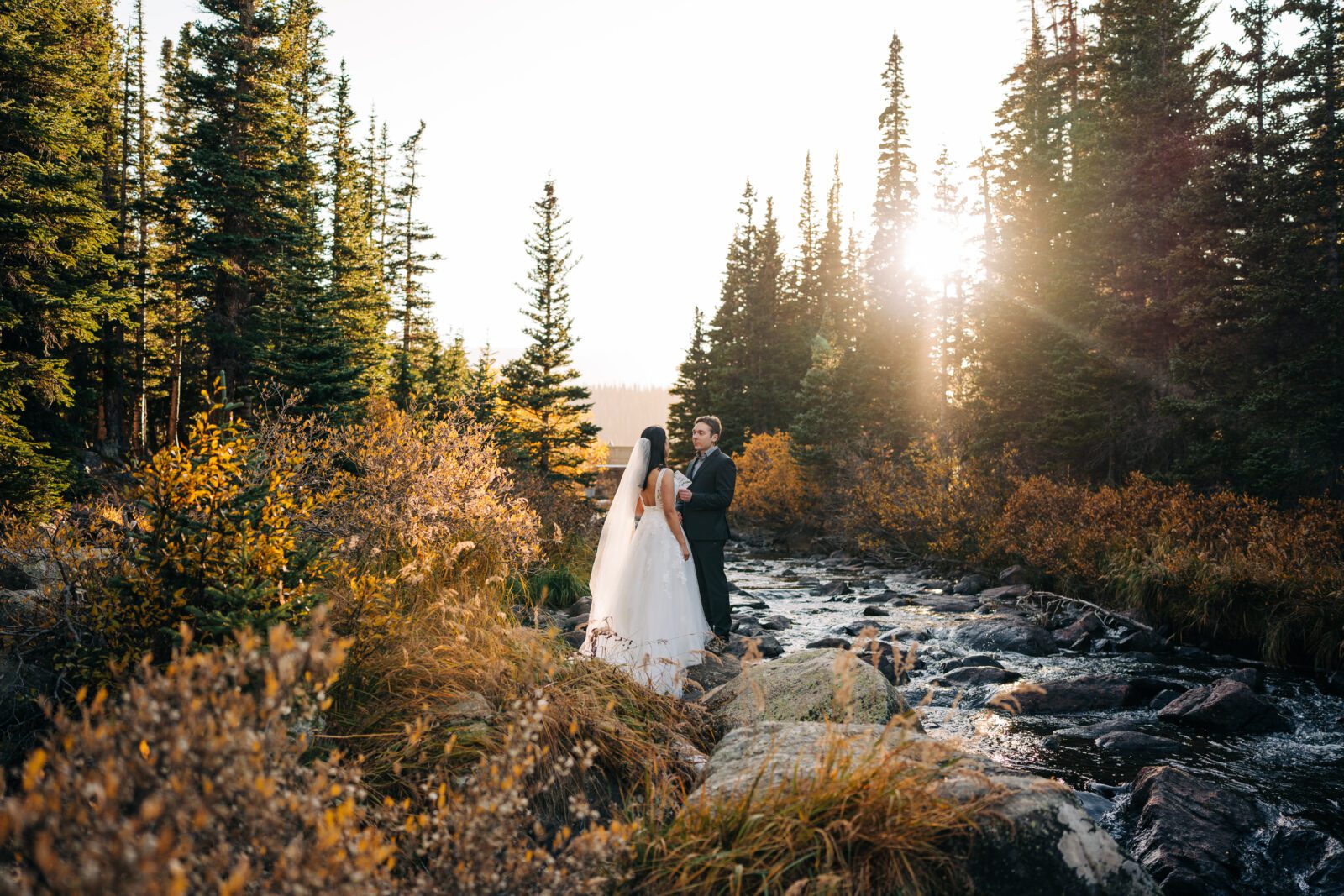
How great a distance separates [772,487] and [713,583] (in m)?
21.9

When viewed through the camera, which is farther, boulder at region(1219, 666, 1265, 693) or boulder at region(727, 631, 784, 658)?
boulder at region(727, 631, 784, 658)

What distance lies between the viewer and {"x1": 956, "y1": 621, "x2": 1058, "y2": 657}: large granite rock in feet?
35.5

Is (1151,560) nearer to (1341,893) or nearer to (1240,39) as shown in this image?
(1341,893)

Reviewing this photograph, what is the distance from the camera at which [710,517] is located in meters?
8.49

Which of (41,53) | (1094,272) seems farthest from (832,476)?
(41,53)

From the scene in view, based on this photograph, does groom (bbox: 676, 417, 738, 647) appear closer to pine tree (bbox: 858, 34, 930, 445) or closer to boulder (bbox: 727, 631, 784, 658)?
boulder (bbox: 727, 631, 784, 658)

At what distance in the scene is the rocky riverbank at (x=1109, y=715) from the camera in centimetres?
484

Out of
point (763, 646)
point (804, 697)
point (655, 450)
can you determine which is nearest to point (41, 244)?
point (655, 450)

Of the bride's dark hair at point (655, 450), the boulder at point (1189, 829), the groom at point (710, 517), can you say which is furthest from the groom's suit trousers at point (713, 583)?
the boulder at point (1189, 829)

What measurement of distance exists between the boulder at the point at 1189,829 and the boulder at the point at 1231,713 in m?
1.99

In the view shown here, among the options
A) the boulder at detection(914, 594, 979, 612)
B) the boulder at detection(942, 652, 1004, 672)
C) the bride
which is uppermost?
the bride

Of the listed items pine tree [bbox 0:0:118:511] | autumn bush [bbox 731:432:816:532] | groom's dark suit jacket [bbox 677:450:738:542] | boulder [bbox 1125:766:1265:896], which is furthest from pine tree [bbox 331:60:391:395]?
boulder [bbox 1125:766:1265:896]

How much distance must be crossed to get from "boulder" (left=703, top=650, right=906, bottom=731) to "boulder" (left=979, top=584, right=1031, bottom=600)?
10128 millimetres

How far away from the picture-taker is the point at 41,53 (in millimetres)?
17141
